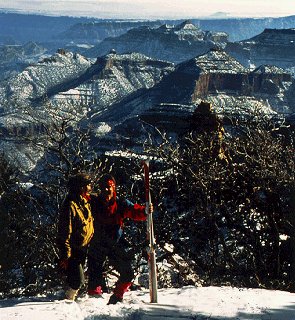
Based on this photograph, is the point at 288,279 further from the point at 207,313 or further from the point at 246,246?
the point at 207,313

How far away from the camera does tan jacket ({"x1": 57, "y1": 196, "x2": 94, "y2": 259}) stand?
7.18 m

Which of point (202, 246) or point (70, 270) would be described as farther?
point (202, 246)

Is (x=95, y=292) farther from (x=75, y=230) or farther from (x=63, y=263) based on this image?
(x=75, y=230)

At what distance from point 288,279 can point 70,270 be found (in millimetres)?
6285

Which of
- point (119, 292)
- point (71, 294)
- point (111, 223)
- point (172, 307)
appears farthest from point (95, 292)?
point (172, 307)

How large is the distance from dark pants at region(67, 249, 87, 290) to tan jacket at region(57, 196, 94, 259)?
5.3 inches

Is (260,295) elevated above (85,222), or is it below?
below

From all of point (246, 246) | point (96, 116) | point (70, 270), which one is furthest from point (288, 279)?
point (96, 116)

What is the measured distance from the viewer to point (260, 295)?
7816 millimetres

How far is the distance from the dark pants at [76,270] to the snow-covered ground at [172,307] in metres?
0.28

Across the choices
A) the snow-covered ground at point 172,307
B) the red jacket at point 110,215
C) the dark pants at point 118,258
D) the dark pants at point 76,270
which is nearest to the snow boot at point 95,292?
the snow-covered ground at point 172,307

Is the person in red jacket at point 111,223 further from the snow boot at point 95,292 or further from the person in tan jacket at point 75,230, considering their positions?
the snow boot at point 95,292

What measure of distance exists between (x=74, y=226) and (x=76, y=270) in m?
0.69

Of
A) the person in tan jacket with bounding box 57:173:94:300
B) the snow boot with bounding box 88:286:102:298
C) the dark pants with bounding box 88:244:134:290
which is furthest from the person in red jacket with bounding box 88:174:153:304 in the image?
the snow boot with bounding box 88:286:102:298
